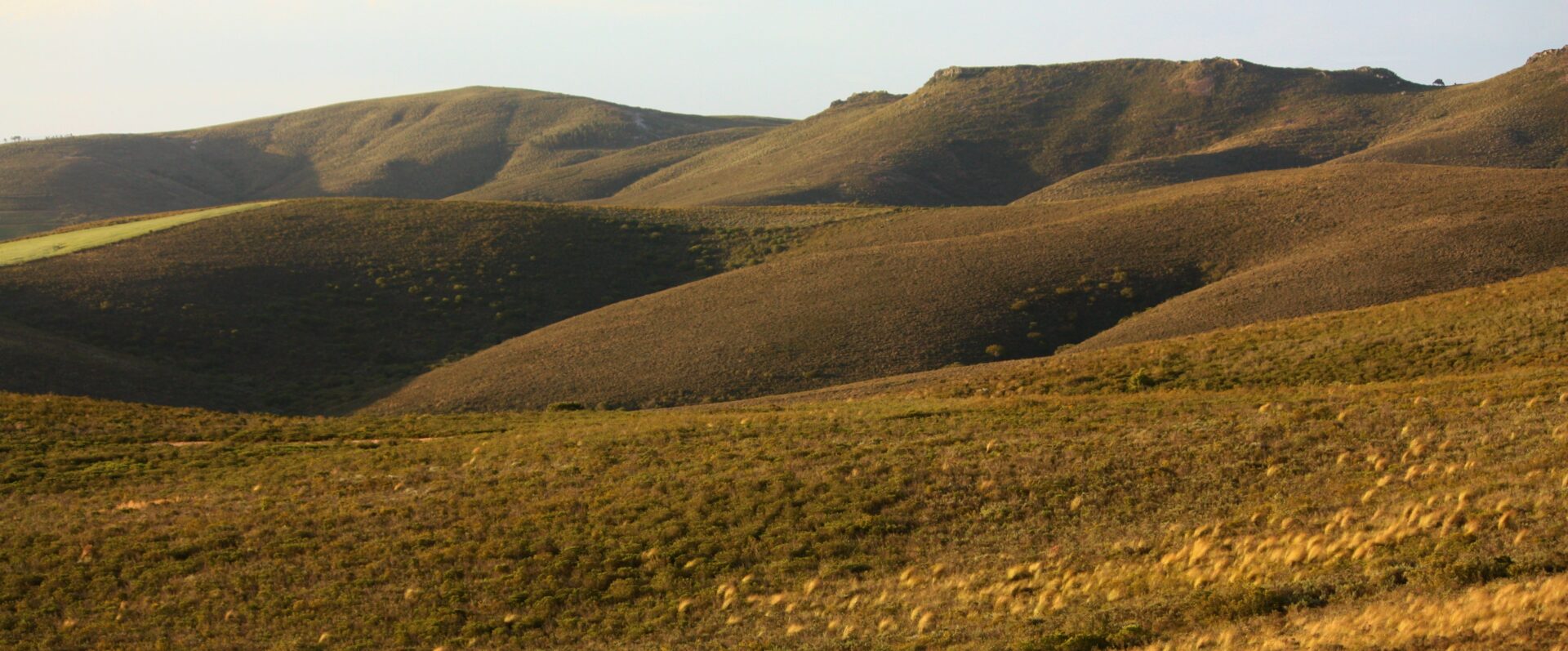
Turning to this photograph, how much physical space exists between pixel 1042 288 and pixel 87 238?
6513 cm

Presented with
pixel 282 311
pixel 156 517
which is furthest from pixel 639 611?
pixel 282 311

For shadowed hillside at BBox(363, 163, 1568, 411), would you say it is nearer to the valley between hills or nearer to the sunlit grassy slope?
the valley between hills

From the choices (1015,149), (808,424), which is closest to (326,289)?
(808,424)

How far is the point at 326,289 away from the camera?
7238 centimetres

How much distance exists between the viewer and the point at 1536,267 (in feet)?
165

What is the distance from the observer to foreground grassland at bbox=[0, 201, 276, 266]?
7494 cm

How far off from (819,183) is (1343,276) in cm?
9167

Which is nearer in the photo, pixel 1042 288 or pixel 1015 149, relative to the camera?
pixel 1042 288

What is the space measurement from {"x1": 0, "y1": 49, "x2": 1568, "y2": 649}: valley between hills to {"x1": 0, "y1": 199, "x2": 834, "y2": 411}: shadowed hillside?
1.15 ft

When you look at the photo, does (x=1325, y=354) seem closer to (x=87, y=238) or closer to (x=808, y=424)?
(x=808, y=424)

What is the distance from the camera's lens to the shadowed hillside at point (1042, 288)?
168 feet

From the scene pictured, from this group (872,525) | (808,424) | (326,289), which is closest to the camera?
(872,525)

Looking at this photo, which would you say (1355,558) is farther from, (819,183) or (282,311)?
(819,183)

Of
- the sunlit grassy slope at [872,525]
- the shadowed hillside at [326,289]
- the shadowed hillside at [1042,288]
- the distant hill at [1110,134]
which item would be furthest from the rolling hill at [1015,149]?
the sunlit grassy slope at [872,525]
